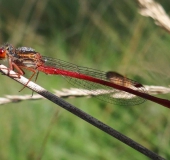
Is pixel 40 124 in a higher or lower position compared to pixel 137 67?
lower

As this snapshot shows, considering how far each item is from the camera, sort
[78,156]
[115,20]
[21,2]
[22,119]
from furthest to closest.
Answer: [21,2] → [115,20] → [22,119] → [78,156]

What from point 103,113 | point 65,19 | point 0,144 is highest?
point 65,19

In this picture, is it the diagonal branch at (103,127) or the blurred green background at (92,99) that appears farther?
the blurred green background at (92,99)

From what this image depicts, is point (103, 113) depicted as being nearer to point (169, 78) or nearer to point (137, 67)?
point (137, 67)

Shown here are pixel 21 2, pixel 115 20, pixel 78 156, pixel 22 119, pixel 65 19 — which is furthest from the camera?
pixel 21 2

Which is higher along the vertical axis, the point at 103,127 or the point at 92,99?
the point at 103,127

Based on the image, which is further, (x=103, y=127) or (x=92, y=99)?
(x=92, y=99)

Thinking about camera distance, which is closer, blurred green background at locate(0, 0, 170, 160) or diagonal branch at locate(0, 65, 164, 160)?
diagonal branch at locate(0, 65, 164, 160)

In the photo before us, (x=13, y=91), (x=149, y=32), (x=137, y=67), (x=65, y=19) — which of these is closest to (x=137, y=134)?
(x=137, y=67)
